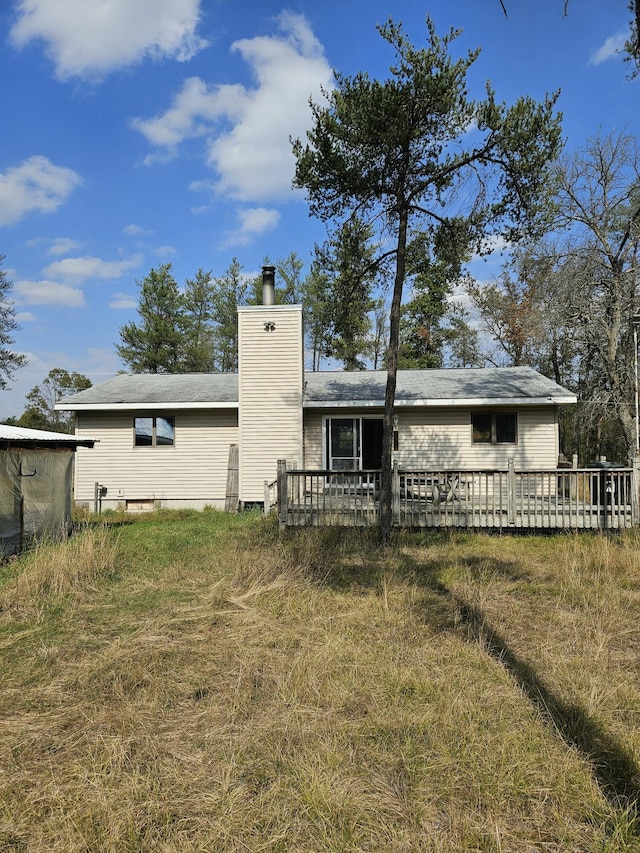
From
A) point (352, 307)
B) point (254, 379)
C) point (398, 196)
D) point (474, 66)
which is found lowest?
point (254, 379)

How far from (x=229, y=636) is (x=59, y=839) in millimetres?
2408

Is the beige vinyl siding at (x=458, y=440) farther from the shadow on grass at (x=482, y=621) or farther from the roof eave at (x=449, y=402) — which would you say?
the shadow on grass at (x=482, y=621)

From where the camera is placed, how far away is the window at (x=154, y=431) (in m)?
14.4

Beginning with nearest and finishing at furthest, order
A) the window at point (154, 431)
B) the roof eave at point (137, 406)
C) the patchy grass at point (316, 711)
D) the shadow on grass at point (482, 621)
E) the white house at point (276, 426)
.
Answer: the patchy grass at point (316, 711), the shadow on grass at point (482, 621), the white house at point (276, 426), the roof eave at point (137, 406), the window at point (154, 431)

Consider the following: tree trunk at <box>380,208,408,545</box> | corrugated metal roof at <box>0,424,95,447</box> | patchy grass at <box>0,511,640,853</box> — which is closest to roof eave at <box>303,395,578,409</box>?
tree trunk at <box>380,208,408,545</box>

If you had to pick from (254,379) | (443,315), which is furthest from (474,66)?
(443,315)

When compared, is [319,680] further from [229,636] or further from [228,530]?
[228,530]

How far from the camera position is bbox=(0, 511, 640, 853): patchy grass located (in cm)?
233

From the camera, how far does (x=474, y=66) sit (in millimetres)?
8297

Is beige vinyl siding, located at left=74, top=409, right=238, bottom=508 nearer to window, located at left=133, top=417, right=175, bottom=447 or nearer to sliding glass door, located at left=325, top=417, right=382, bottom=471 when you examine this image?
window, located at left=133, top=417, right=175, bottom=447

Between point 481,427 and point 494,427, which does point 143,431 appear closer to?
point 481,427

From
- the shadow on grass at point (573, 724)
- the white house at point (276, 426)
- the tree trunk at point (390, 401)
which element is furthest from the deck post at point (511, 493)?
the shadow on grass at point (573, 724)

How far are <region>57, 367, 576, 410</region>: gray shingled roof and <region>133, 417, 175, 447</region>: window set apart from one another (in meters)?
0.66

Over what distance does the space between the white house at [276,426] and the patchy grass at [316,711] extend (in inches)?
280
